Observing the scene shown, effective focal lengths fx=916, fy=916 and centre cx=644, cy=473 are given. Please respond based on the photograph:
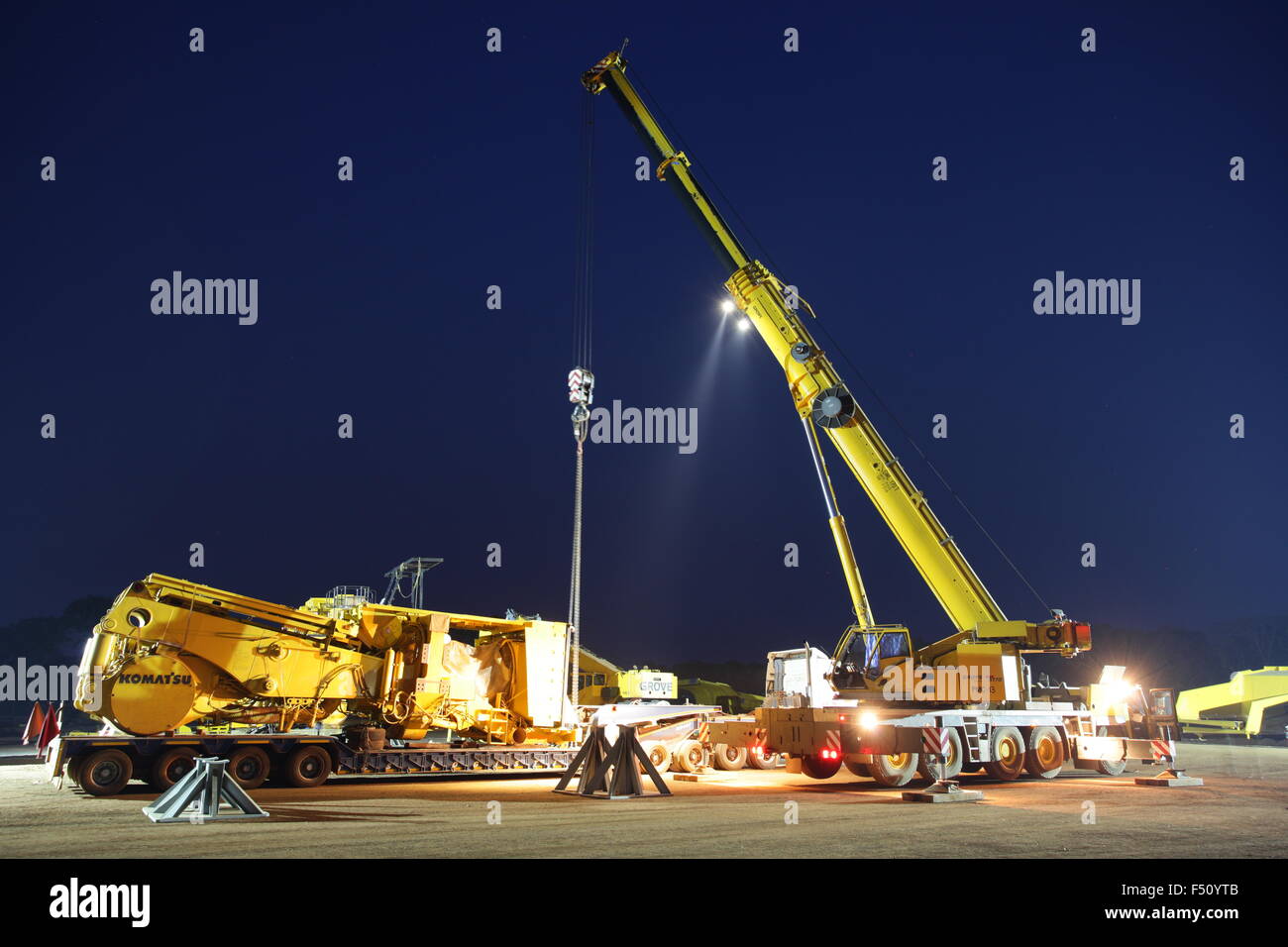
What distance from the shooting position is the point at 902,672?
57.1 ft

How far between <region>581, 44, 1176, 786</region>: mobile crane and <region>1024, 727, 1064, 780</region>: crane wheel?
28mm

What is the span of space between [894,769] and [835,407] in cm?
752

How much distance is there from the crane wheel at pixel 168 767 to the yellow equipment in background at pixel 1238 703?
34.5 m

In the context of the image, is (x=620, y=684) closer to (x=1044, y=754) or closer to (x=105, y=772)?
(x=1044, y=754)

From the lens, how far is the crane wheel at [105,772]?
1510cm

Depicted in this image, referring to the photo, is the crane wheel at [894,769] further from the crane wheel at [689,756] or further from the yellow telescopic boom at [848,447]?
the crane wheel at [689,756]

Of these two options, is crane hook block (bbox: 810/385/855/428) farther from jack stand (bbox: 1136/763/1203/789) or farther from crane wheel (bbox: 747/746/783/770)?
jack stand (bbox: 1136/763/1203/789)

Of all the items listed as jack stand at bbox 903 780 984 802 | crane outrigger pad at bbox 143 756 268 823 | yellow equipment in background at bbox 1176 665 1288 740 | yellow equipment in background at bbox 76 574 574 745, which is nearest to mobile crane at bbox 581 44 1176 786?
jack stand at bbox 903 780 984 802

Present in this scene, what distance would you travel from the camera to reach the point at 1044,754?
18.6 meters

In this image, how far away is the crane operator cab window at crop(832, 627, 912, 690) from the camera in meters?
17.6
